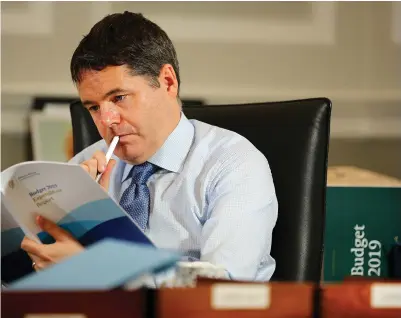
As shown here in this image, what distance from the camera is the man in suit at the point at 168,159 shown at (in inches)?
47.5

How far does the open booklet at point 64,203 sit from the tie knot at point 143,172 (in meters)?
0.41

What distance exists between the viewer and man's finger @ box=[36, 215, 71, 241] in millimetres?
938

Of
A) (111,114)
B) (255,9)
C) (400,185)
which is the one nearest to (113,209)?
(111,114)

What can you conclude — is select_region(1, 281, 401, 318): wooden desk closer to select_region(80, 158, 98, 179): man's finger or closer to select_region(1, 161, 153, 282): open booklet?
select_region(1, 161, 153, 282): open booklet

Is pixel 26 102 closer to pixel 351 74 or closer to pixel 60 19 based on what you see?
pixel 60 19

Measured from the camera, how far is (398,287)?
22.2 inches

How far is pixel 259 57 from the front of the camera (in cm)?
239

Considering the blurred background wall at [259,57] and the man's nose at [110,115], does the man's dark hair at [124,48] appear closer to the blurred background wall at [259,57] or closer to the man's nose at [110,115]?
the man's nose at [110,115]

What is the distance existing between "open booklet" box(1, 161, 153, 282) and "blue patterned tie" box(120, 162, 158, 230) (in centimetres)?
37

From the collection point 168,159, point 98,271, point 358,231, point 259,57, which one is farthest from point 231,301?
point 259,57

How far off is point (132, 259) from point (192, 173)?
837mm

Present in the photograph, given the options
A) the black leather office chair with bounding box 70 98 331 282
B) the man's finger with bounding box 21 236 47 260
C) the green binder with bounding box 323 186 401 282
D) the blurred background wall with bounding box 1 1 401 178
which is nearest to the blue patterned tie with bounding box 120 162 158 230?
the black leather office chair with bounding box 70 98 331 282

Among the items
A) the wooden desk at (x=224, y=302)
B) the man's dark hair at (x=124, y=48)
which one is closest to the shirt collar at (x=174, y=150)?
the man's dark hair at (x=124, y=48)

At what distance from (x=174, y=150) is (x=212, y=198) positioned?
158 mm
